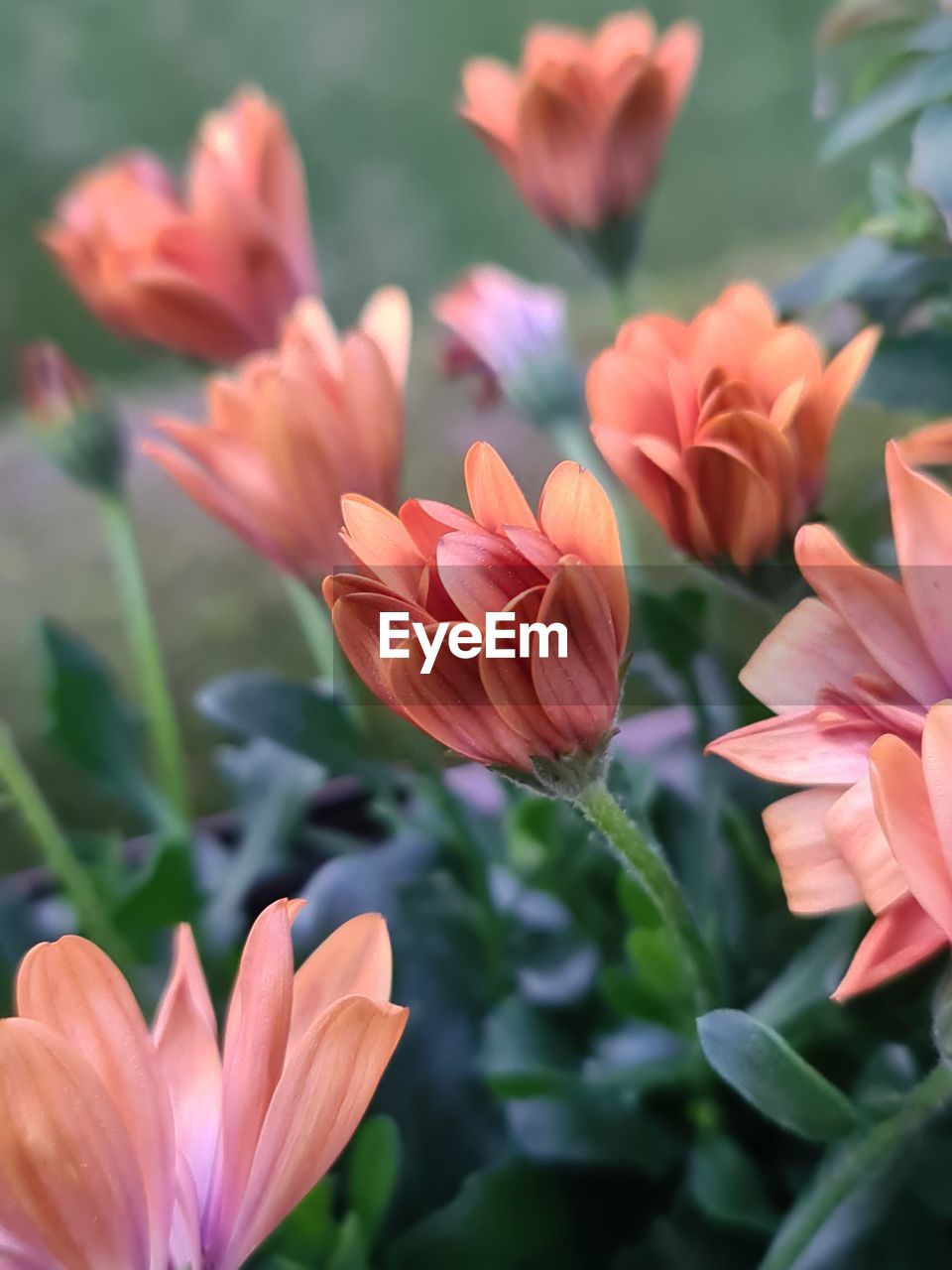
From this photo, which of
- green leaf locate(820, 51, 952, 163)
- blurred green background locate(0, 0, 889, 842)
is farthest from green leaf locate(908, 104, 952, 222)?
blurred green background locate(0, 0, 889, 842)

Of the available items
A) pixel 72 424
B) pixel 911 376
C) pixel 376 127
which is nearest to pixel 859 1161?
pixel 911 376

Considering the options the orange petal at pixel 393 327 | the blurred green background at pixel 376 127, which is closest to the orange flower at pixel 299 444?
the orange petal at pixel 393 327

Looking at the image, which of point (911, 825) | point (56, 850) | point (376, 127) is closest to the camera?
point (911, 825)

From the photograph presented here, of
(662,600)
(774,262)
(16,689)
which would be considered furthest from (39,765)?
(774,262)

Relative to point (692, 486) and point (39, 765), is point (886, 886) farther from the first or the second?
point (39, 765)

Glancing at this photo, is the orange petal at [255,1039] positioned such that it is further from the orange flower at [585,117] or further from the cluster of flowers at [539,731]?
the orange flower at [585,117]

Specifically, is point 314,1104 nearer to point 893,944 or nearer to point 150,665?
point 893,944
